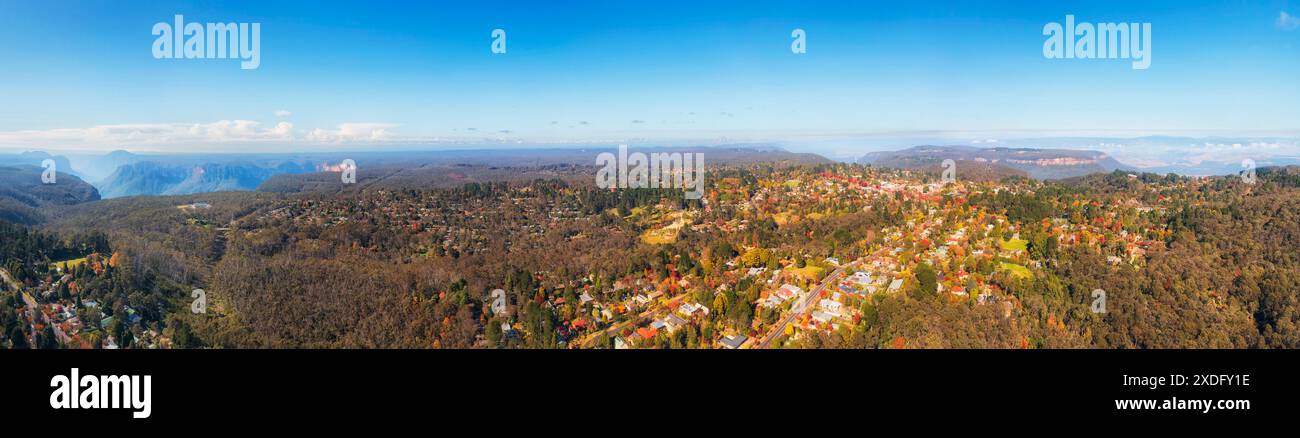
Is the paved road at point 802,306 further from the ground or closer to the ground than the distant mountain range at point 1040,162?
closer to the ground

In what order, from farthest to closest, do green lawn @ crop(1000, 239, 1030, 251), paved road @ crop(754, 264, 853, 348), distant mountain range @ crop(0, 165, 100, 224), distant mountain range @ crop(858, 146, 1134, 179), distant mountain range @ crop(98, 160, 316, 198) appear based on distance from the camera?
distant mountain range @ crop(98, 160, 316, 198) → distant mountain range @ crop(858, 146, 1134, 179) → distant mountain range @ crop(0, 165, 100, 224) → green lawn @ crop(1000, 239, 1030, 251) → paved road @ crop(754, 264, 853, 348)

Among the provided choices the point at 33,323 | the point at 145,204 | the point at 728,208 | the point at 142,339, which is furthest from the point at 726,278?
the point at 145,204

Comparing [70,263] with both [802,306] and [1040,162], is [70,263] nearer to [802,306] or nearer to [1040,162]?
[802,306]

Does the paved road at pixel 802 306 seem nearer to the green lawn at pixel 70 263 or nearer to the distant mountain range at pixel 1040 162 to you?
the green lawn at pixel 70 263

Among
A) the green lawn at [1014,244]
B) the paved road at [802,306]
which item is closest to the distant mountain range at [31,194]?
Result: the paved road at [802,306]

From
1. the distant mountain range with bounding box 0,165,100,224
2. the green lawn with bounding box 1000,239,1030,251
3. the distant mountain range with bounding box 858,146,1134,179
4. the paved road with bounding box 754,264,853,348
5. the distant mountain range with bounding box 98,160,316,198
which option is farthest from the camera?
the distant mountain range with bounding box 98,160,316,198

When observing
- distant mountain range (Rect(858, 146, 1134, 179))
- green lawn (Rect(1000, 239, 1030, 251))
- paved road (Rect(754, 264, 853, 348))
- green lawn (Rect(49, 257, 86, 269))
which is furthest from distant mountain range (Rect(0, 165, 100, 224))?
distant mountain range (Rect(858, 146, 1134, 179))

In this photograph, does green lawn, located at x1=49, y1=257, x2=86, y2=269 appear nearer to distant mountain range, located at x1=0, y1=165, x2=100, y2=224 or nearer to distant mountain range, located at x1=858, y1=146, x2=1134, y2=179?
distant mountain range, located at x1=0, y1=165, x2=100, y2=224

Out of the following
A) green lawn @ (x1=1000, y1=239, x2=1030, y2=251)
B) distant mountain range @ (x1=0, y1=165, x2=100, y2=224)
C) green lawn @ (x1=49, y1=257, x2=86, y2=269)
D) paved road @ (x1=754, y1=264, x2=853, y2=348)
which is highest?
distant mountain range @ (x1=0, y1=165, x2=100, y2=224)
